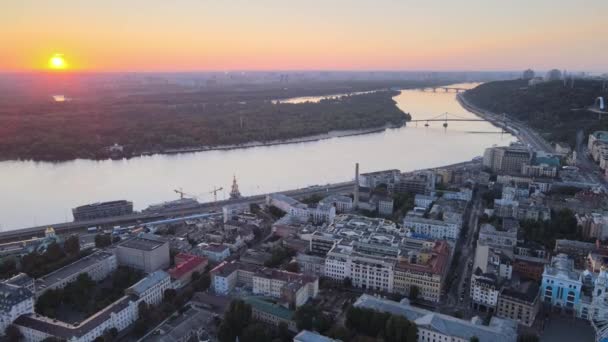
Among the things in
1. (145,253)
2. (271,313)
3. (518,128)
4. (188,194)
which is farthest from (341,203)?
(518,128)

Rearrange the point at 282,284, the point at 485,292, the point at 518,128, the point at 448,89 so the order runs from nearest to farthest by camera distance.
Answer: the point at 485,292 → the point at 282,284 → the point at 518,128 → the point at 448,89

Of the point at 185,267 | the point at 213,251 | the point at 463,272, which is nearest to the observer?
the point at 185,267

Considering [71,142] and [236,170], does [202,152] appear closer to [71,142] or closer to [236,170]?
[236,170]

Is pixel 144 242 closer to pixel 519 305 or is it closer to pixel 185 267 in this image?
pixel 185 267

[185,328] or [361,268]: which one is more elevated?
[361,268]

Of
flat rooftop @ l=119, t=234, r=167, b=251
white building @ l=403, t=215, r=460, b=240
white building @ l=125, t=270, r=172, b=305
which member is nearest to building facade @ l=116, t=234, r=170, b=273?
flat rooftop @ l=119, t=234, r=167, b=251

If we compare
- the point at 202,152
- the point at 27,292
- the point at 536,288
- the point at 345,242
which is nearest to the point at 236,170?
the point at 202,152

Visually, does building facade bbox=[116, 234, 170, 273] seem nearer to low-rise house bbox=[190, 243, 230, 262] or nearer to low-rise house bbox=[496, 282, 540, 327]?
low-rise house bbox=[190, 243, 230, 262]
